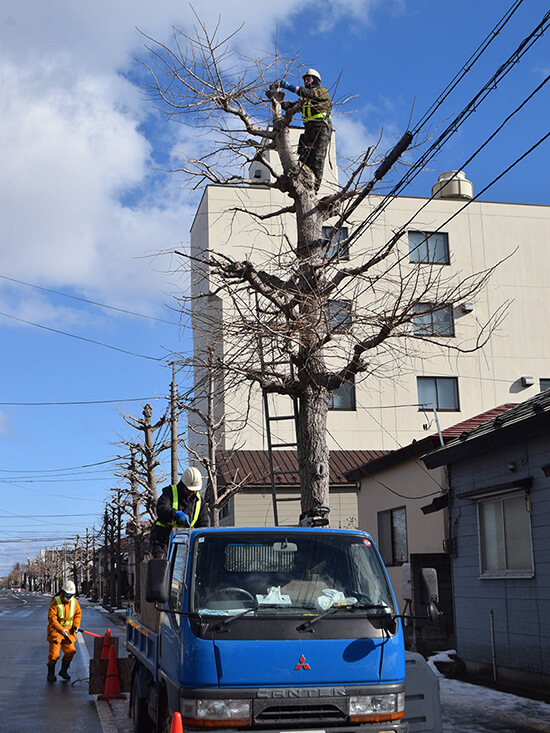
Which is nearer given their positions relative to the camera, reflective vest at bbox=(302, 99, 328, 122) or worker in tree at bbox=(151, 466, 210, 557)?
worker in tree at bbox=(151, 466, 210, 557)

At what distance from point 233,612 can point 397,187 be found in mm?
7949

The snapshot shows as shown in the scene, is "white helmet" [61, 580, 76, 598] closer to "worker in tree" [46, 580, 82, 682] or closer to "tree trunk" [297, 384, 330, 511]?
"worker in tree" [46, 580, 82, 682]

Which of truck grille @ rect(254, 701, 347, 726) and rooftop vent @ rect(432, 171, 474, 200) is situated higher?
rooftop vent @ rect(432, 171, 474, 200)

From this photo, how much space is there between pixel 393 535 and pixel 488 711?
11003 millimetres

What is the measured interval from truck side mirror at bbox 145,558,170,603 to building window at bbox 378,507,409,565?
559 inches

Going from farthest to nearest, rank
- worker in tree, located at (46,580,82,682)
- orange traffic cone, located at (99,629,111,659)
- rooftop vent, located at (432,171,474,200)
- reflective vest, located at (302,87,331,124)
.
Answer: rooftop vent, located at (432,171,474,200), worker in tree, located at (46,580,82,682), reflective vest, located at (302,87,331,124), orange traffic cone, located at (99,629,111,659)

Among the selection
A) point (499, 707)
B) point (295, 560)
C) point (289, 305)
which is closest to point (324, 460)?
point (289, 305)

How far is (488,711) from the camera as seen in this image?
9789 millimetres

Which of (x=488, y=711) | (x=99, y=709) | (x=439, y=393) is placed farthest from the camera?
(x=439, y=393)

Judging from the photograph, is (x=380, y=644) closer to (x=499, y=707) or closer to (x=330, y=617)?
(x=330, y=617)

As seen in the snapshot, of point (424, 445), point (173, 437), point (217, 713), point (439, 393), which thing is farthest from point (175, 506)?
point (439, 393)

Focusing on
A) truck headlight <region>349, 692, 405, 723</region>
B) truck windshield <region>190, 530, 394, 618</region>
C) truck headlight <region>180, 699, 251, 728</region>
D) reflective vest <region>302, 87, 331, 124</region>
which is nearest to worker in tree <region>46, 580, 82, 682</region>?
truck windshield <region>190, 530, 394, 618</region>

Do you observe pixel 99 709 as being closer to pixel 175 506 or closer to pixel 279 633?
pixel 175 506

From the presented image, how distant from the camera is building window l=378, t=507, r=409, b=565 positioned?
2012cm
